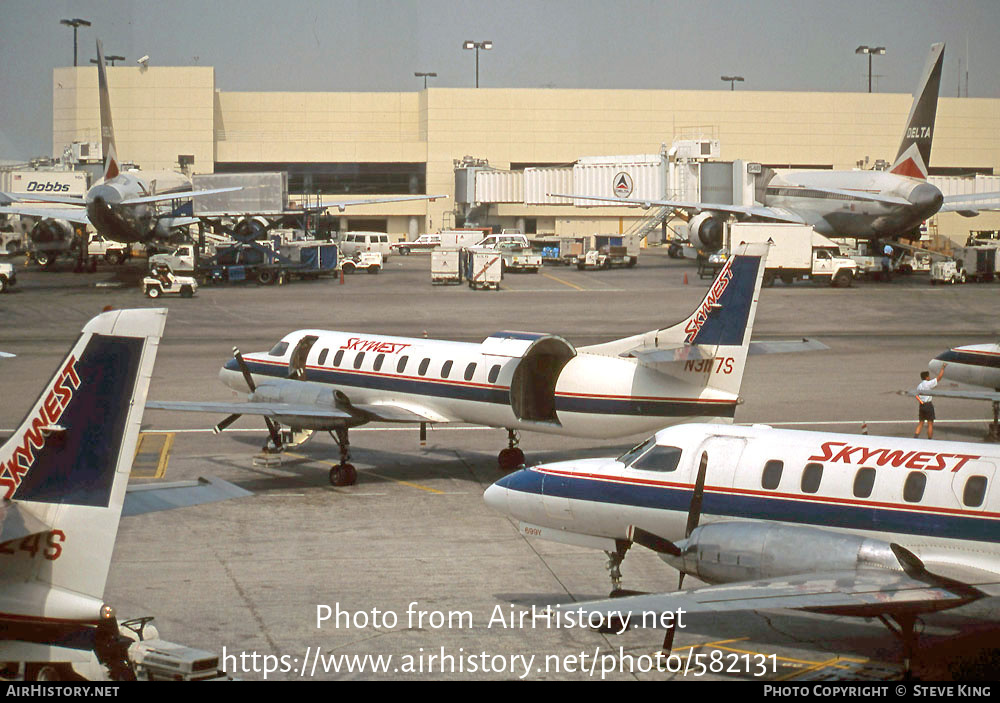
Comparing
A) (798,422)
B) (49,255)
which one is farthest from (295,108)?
(798,422)

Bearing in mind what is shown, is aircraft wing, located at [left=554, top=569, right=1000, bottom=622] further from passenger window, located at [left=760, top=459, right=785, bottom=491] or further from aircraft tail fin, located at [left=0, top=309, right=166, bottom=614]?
aircraft tail fin, located at [left=0, top=309, right=166, bottom=614]

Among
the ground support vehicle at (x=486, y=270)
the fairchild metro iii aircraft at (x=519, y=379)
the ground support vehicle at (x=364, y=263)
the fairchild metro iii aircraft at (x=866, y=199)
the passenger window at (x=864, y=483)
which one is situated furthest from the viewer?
the ground support vehicle at (x=364, y=263)

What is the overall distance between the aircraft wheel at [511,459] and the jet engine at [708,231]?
Result: 183 feet

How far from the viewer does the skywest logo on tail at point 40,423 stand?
35.5 feet

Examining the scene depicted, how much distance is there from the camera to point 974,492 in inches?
563

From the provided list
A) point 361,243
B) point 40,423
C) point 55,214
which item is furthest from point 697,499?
point 361,243

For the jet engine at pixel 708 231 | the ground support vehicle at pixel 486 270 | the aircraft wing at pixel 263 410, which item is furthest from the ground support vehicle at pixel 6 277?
the aircraft wing at pixel 263 410

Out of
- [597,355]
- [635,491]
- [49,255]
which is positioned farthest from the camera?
[49,255]

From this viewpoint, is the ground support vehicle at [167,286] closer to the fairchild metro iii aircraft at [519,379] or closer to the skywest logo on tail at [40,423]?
the fairchild metro iii aircraft at [519,379]

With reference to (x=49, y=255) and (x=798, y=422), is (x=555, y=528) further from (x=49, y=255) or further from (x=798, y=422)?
(x=49, y=255)

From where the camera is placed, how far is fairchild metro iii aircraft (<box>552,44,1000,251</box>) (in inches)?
2884

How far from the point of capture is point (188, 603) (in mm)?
17141

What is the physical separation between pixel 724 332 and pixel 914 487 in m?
8.77

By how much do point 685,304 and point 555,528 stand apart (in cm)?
4829
